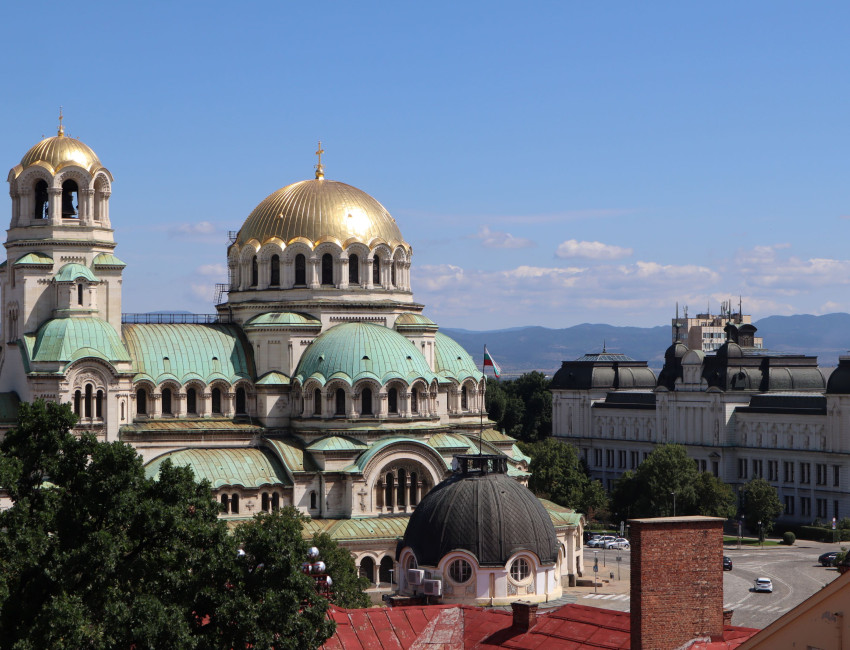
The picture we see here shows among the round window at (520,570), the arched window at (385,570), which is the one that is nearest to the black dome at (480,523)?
the round window at (520,570)

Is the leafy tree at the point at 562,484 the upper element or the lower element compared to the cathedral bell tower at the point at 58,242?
lower

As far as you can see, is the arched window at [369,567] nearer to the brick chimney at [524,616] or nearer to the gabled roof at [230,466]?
the gabled roof at [230,466]

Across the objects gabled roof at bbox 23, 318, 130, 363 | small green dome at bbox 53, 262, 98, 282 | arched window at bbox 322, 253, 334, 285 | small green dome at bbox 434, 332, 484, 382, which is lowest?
small green dome at bbox 434, 332, 484, 382

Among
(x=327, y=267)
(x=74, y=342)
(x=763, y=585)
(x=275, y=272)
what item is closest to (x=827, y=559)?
(x=763, y=585)

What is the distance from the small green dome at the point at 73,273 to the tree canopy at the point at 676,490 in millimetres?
49705

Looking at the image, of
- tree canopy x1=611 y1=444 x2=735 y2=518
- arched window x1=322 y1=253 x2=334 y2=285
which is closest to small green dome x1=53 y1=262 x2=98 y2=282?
arched window x1=322 y1=253 x2=334 y2=285

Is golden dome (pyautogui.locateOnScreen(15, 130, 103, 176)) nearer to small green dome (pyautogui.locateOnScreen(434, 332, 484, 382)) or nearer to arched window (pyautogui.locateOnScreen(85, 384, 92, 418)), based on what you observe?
arched window (pyautogui.locateOnScreen(85, 384, 92, 418))

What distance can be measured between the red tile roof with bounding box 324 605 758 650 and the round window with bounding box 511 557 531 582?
15.4m

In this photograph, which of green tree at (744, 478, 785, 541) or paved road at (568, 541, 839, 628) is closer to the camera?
paved road at (568, 541, 839, 628)

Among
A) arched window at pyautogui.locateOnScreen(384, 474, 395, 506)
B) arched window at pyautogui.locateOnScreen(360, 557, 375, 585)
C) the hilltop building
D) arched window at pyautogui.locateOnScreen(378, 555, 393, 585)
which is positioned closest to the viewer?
arched window at pyautogui.locateOnScreen(360, 557, 375, 585)

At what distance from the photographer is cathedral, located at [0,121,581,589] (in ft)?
292

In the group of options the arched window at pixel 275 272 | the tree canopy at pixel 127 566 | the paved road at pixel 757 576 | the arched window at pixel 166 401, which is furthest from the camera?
the arched window at pixel 275 272

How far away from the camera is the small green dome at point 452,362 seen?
352 ft

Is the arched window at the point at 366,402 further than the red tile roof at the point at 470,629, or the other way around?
the arched window at the point at 366,402
